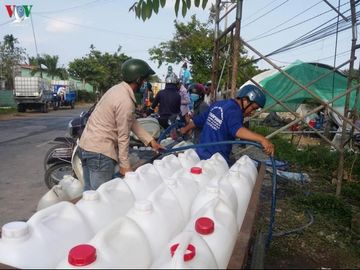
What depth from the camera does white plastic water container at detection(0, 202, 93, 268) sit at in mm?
1312

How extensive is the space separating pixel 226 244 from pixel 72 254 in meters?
0.70

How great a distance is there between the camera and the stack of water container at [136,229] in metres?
1.28

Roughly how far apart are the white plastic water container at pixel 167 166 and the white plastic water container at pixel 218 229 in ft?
2.78

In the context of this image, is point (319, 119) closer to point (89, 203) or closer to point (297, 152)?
point (297, 152)

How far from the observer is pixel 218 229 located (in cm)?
158

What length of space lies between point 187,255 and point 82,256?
365 millimetres

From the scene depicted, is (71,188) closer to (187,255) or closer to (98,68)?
(187,255)

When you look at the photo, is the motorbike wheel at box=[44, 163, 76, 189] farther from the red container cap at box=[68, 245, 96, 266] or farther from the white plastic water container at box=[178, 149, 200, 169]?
the red container cap at box=[68, 245, 96, 266]

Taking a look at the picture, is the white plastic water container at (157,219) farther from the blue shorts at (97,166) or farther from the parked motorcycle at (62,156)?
the parked motorcycle at (62,156)

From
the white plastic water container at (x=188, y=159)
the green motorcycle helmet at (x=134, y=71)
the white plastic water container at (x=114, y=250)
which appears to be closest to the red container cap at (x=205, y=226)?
the white plastic water container at (x=114, y=250)

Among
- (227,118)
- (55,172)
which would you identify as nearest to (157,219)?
(227,118)

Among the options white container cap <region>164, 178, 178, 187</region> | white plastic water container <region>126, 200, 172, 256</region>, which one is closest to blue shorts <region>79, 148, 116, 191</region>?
white container cap <region>164, 178, 178, 187</region>

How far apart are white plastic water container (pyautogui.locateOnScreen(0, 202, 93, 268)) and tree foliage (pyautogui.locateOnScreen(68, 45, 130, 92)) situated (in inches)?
1439

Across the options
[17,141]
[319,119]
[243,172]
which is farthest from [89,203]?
[319,119]
